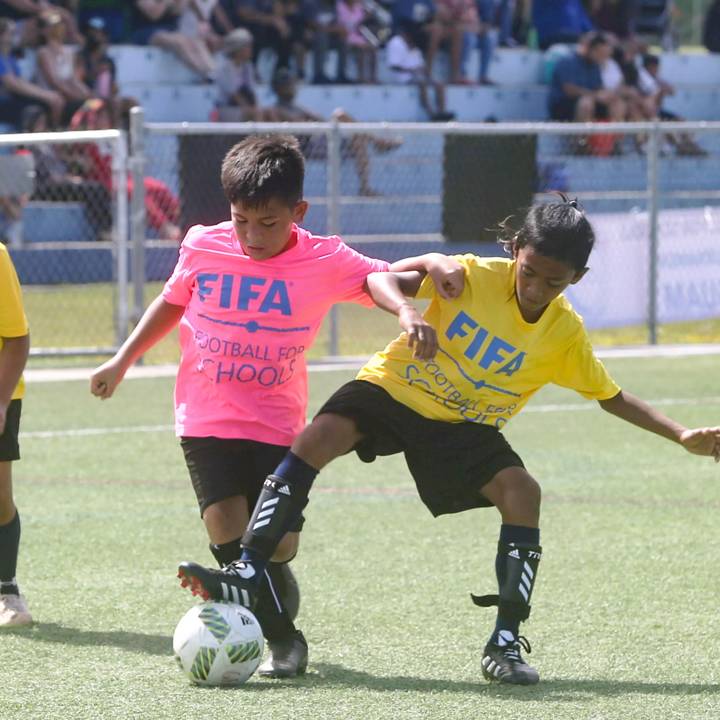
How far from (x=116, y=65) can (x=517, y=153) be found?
20.5ft

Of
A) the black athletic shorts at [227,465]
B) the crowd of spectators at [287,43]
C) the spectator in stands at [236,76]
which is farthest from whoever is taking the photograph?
the spectator in stands at [236,76]

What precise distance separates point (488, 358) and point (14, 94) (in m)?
13.0

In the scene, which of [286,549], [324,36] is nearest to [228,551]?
[286,549]

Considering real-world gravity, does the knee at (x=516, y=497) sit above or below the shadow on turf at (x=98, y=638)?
above

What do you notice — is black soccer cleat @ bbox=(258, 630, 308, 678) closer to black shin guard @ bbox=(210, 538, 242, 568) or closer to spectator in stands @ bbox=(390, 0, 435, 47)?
black shin guard @ bbox=(210, 538, 242, 568)

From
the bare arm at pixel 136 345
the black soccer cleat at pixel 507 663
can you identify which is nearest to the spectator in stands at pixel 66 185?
the bare arm at pixel 136 345

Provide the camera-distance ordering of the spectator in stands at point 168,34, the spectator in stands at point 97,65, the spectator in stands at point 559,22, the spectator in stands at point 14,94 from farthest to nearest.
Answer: the spectator in stands at point 559,22, the spectator in stands at point 168,34, the spectator in stands at point 97,65, the spectator in stands at point 14,94

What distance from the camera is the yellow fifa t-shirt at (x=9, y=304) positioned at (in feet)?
16.6

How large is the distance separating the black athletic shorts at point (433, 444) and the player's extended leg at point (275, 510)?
85 millimetres

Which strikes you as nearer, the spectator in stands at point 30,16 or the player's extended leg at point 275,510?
the player's extended leg at point 275,510

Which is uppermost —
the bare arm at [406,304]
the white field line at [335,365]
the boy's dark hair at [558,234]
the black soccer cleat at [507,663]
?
the boy's dark hair at [558,234]

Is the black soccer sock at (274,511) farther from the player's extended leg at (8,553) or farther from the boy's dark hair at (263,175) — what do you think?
the player's extended leg at (8,553)

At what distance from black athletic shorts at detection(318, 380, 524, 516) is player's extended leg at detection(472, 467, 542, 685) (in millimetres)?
57

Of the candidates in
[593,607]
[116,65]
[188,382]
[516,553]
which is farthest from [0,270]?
[116,65]
